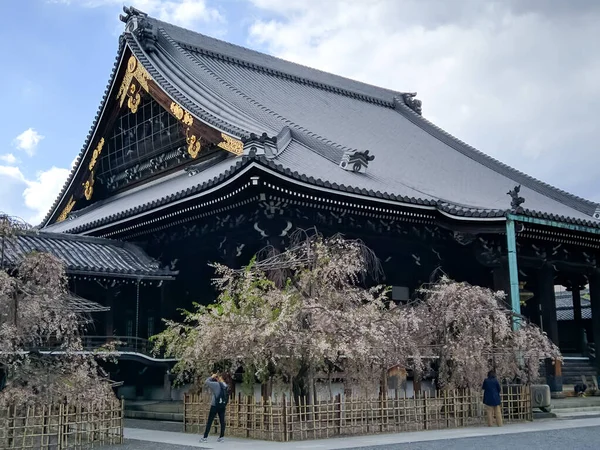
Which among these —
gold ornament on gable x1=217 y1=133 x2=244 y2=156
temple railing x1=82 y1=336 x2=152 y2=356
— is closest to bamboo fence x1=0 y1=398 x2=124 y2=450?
temple railing x1=82 y1=336 x2=152 y2=356

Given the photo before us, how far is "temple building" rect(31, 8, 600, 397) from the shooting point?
18.9 m

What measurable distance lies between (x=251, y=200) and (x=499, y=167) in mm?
13665

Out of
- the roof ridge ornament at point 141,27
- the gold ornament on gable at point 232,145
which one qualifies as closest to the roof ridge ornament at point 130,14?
the roof ridge ornament at point 141,27

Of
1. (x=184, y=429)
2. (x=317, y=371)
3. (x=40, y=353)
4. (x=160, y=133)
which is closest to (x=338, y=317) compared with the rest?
(x=317, y=371)

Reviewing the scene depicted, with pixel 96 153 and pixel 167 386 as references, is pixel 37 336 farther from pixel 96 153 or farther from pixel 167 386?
pixel 96 153

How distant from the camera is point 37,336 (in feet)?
44.7

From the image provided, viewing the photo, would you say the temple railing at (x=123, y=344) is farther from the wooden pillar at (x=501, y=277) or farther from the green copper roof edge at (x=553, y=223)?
the green copper roof edge at (x=553, y=223)

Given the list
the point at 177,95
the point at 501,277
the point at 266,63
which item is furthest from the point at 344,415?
the point at 266,63

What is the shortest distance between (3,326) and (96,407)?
7.08 feet

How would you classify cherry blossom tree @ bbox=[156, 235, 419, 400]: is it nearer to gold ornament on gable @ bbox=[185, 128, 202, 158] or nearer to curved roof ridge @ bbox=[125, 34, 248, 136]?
curved roof ridge @ bbox=[125, 34, 248, 136]

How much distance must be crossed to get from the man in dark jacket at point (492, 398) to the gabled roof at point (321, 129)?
4895mm

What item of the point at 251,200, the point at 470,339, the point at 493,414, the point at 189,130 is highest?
the point at 189,130

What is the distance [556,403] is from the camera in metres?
20.1

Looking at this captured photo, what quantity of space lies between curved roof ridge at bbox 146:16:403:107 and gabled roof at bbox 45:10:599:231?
2.3 inches
